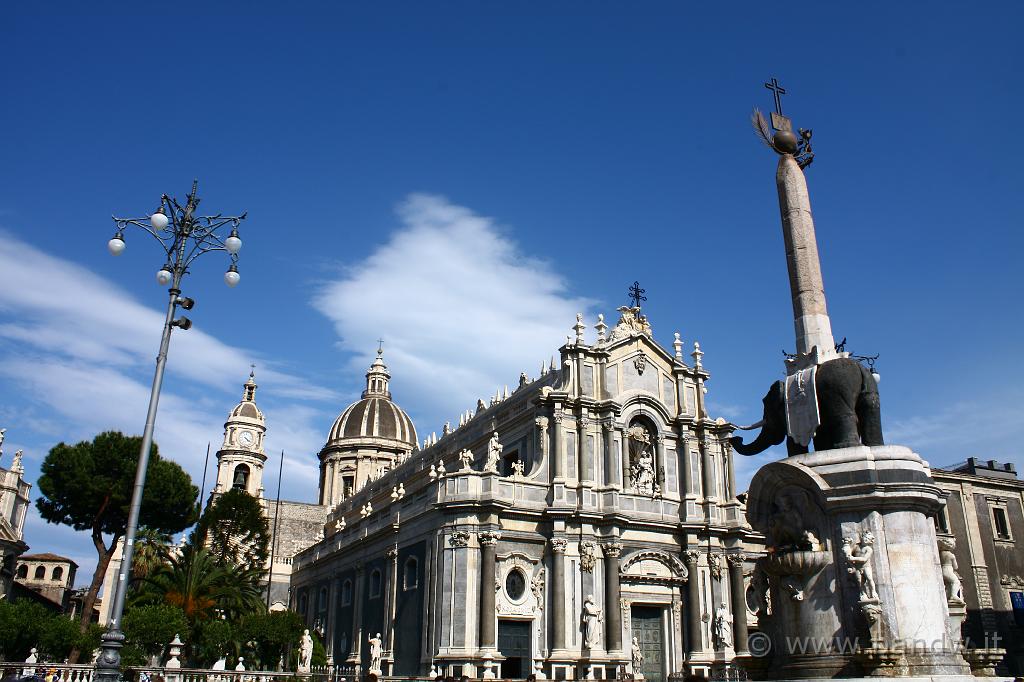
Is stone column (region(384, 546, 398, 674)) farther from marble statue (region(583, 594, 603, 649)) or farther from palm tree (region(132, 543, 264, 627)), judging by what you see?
marble statue (region(583, 594, 603, 649))

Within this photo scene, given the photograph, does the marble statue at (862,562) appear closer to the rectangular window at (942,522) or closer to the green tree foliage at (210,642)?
the green tree foliage at (210,642)

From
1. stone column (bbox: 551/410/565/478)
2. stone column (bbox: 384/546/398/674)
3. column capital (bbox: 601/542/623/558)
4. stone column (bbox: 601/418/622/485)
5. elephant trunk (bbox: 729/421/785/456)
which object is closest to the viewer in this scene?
elephant trunk (bbox: 729/421/785/456)

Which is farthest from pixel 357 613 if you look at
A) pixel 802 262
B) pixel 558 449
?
pixel 802 262


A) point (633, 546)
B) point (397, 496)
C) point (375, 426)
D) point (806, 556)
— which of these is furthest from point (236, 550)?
point (806, 556)

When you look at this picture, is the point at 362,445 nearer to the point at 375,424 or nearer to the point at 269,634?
the point at 375,424

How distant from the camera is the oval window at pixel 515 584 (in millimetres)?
34312

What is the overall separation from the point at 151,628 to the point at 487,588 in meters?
12.0

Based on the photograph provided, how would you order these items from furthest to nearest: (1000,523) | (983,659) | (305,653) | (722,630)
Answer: (1000,523), (305,653), (722,630), (983,659)

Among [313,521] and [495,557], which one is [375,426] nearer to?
[313,521]

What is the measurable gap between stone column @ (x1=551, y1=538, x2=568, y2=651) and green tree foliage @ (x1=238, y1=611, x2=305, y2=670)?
11.8m

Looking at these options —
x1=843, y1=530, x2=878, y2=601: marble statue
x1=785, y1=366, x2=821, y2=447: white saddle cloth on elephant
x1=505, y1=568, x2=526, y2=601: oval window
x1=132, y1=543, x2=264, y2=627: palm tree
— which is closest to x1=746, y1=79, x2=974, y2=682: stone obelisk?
x1=843, y1=530, x2=878, y2=601: marble statue

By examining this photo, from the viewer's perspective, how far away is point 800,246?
1681 cm

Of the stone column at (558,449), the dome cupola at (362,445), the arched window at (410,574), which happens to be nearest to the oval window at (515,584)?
the arched window at (410,574)

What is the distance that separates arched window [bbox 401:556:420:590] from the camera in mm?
36562
